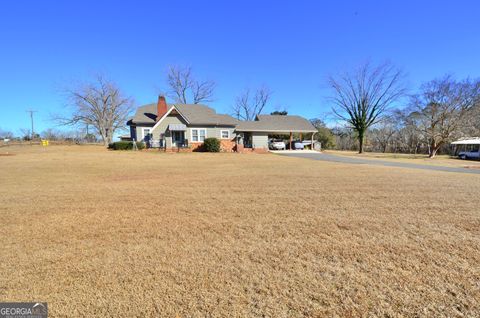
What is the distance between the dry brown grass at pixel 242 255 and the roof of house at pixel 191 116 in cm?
2218

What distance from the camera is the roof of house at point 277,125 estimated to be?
30266 millimetres

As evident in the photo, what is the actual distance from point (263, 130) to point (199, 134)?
8.38 meters

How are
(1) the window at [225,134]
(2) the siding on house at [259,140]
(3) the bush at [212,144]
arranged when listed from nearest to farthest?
(3) the bush at [212,144] < (1) the window at [225,134] < (2) the siding on house at [259,140]

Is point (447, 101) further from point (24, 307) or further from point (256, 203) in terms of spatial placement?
point (24, 307)

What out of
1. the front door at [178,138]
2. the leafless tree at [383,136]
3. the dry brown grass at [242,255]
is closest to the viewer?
the dry brown grass at [242,255]

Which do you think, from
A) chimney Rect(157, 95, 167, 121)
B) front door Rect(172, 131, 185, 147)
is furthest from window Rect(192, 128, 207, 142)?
chimney Rect(157, 95, 167, 121)

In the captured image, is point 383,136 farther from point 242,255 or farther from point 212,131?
point 242,255

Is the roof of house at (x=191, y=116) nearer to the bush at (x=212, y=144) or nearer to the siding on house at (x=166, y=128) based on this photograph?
the siding on house at (x=166, y=128)

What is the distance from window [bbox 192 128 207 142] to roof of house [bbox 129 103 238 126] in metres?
0.88

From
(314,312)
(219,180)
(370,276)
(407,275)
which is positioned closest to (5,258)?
(314,312)

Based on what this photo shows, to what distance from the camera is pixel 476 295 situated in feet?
7.91

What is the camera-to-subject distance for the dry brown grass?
7.63ft

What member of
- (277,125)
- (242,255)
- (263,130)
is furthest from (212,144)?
(242,255)

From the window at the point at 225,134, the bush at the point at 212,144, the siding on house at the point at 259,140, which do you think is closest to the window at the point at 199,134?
the bush at the point at 212,144
